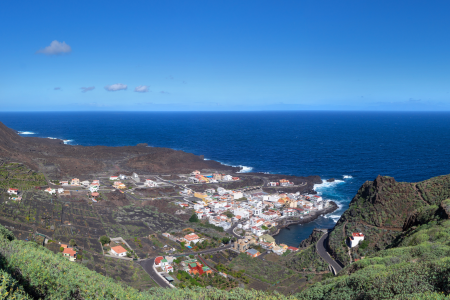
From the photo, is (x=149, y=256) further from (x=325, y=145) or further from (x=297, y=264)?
(x=325, y=145)

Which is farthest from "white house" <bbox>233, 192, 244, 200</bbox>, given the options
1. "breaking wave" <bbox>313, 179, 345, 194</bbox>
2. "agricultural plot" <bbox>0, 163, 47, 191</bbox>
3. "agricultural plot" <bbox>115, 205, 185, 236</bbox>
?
"agricultural plot" <bbox>0, 163, 47, 191</bbox>

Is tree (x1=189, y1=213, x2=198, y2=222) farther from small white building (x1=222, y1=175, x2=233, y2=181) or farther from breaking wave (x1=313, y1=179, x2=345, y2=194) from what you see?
breaking wave (x1=313, y1=179, x2=345, y2=194)

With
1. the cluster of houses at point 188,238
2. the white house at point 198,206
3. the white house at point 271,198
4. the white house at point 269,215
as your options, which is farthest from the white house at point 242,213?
the cluster of houses at point 188,238

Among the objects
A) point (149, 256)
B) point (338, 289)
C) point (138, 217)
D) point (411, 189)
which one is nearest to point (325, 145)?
point (411, 189)

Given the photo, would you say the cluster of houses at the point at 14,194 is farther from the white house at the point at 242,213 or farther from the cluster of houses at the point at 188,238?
the white house at the point at 242,213

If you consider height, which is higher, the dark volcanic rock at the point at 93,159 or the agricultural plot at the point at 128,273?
the dark volcanic rock at the point at 93,159

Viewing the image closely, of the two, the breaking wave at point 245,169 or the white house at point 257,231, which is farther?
the breaking wave at point 245,169
